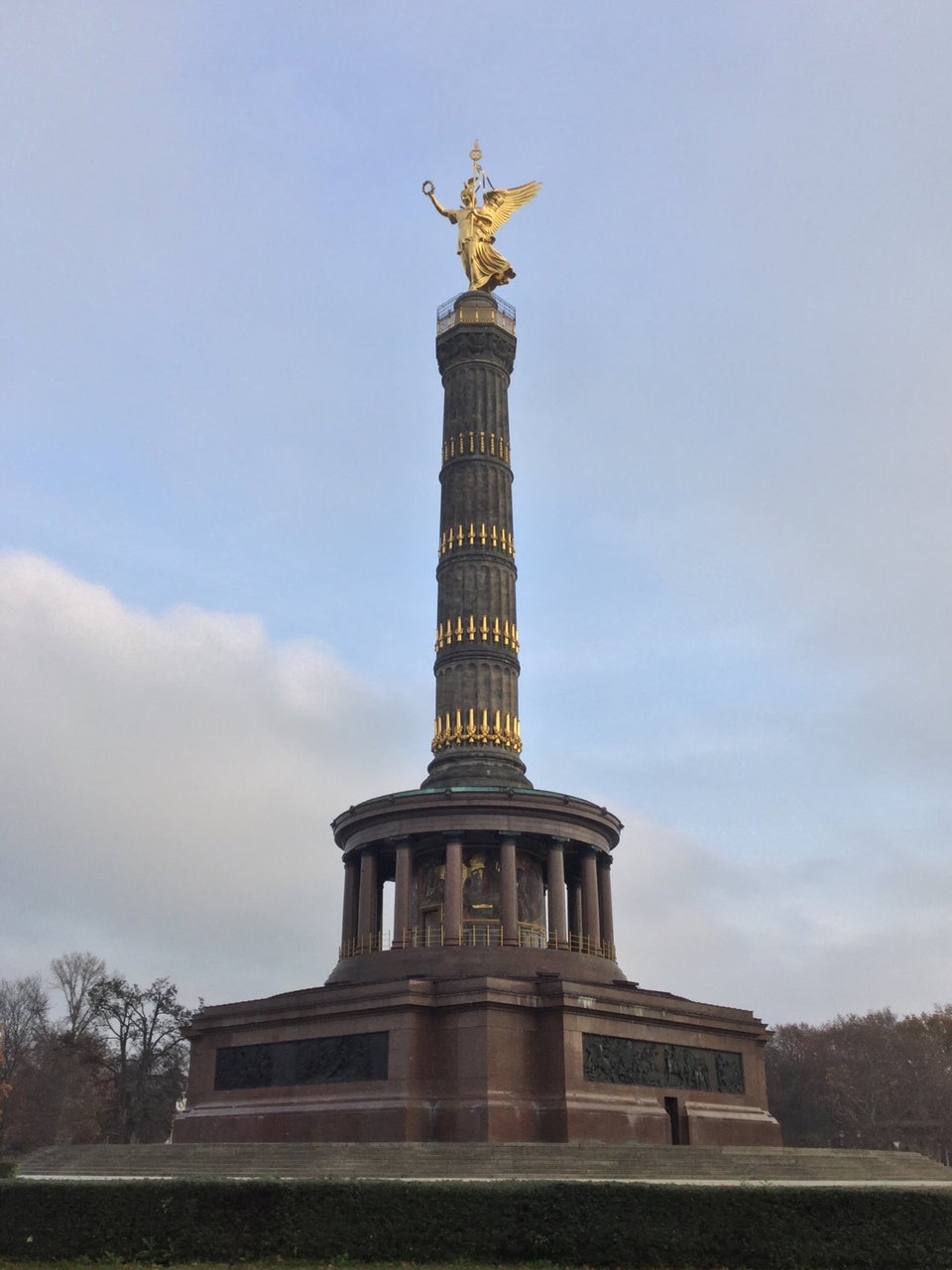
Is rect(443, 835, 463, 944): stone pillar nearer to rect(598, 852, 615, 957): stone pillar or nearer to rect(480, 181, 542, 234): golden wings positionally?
rect(598, 852, 615, 957): stone pillar

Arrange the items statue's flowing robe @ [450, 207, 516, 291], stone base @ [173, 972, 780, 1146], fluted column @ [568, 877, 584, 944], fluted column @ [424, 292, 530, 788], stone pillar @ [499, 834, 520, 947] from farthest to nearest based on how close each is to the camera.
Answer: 1. statue's flowing robe @ [450, 207, 516, 291]
2. fluted column @ [424, 292, 530, 788]
3. fluted column @ [568, 877, 584, 944]
4. stone pillar @ [499, 834, 520, 947]
5. stone base @ [173, 972, 780, 1146]

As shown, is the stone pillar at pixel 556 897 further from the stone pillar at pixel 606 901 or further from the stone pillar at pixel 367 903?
the stone pillar at pixel 367 903

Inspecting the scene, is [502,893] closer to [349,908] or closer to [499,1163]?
[349,908]

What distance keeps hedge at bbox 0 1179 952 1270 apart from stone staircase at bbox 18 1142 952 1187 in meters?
4.67

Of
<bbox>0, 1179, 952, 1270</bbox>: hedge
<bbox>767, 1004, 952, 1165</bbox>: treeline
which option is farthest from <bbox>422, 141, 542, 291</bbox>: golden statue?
<bbox>767, 1004, 952, 1165</bbox>: treeline

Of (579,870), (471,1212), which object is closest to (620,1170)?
(471,1212)

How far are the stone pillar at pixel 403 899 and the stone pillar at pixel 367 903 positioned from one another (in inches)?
41.2

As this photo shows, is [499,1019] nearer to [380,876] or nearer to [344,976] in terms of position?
[344,976]

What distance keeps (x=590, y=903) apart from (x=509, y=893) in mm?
2777

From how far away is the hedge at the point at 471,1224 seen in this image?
13.1 m

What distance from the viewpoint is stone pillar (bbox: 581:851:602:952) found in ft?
95.9

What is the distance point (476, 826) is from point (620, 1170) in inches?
396

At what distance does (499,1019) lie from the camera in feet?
77.0

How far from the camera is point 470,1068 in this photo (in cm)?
2305
